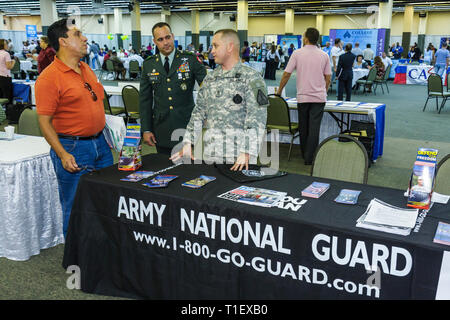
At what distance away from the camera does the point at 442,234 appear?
1476 millimetres

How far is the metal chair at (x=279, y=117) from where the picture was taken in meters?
4.84

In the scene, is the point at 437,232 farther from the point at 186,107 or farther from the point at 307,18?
the point at 307,18

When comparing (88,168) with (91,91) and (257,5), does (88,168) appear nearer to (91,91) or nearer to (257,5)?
(91,91)

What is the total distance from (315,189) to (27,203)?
5.87 ft

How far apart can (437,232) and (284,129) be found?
11.3 feet

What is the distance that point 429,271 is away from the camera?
1415 millimetres

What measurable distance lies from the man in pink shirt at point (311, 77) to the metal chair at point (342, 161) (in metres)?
2.01

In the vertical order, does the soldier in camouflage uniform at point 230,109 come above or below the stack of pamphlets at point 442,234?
above

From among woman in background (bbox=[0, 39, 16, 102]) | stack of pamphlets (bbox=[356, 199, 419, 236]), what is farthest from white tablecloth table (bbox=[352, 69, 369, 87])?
stack of pamphlets (bbox=[356, 199, 419, 236])

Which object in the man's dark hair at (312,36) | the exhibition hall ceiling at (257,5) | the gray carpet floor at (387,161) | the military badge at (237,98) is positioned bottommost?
the gray carpet floor at (387,161)

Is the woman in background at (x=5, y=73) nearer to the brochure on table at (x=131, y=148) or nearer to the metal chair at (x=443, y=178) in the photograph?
the brochure on table at (x=131, y=148)

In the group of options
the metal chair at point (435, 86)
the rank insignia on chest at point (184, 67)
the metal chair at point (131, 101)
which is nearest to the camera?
the rank insignia on chest at point (184, 67)

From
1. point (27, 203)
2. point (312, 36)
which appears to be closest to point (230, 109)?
point (27, 203)

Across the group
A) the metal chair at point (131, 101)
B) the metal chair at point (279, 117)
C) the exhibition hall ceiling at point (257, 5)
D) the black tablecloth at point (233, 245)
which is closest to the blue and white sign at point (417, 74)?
the exhibition hall ceiling at point (257, 5)
